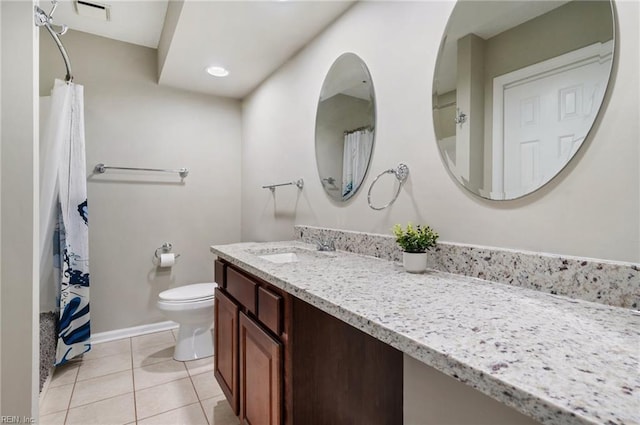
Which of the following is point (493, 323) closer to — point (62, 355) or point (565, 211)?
point (565, 211)

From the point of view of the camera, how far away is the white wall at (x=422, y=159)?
2.53 feet

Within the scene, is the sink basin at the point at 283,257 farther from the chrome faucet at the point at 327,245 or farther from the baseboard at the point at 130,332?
the baseboard at the point at 130,332

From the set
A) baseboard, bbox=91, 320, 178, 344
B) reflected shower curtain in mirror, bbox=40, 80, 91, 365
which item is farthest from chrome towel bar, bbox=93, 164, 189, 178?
baseboard, bbox=91, 320, 178, 344

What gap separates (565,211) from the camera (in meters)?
0.87

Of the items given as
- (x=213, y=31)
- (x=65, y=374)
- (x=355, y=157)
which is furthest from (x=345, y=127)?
(x=65, y=374)

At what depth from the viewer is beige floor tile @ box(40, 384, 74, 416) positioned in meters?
1.66

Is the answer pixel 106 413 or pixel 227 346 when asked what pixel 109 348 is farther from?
pixel 227 346

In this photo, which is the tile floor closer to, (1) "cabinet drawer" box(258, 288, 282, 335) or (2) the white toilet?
(2) the white toilet

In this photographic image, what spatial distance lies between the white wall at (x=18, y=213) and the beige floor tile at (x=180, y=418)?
0.55 m

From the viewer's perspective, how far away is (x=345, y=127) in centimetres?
173

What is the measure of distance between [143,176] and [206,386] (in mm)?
1817

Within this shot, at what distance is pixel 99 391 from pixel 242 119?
2450 mm

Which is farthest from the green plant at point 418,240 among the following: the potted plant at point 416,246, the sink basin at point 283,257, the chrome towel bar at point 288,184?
the chrome towel bar at point 288,184

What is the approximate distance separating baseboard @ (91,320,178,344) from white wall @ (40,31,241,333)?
41 mm
